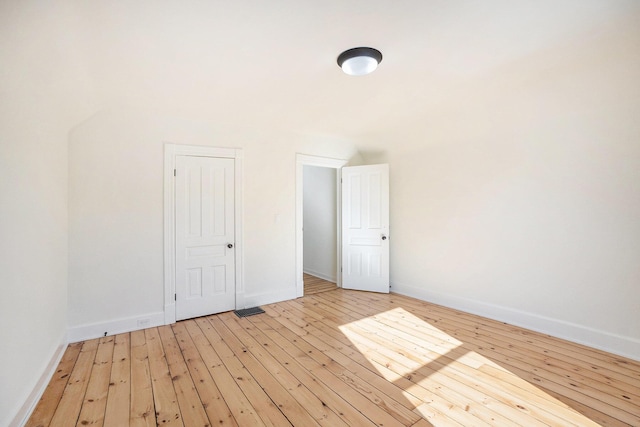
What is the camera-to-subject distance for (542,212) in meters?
3.19

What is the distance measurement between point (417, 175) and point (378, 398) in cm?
328

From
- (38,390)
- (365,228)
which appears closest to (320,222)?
(365,228)

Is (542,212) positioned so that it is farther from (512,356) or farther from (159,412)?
(159,412)

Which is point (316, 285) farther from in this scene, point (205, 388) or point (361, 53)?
point (361, 53)

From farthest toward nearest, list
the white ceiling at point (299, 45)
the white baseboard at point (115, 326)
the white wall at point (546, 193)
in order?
the white baseboard at point (115, 326) < the white wall at point (546, 193) < the white ceiling at point (299, 45)

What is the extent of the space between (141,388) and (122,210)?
75.4 inches

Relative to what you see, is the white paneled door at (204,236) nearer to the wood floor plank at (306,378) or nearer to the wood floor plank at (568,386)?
the wood floor plank at (306,378)

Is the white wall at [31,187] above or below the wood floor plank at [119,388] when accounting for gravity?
above

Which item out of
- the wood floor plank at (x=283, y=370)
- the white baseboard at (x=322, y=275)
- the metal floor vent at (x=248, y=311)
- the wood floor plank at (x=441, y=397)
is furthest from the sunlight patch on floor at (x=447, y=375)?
the white baseboard at (x=322, y=275)

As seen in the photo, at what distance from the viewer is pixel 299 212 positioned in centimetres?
453

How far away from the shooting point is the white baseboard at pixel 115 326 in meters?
3.02

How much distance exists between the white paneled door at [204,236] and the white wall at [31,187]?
3.78 feet

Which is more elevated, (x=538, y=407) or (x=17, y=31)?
(x=17, y=31)

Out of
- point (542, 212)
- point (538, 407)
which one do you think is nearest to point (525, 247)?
point (542, 212)
